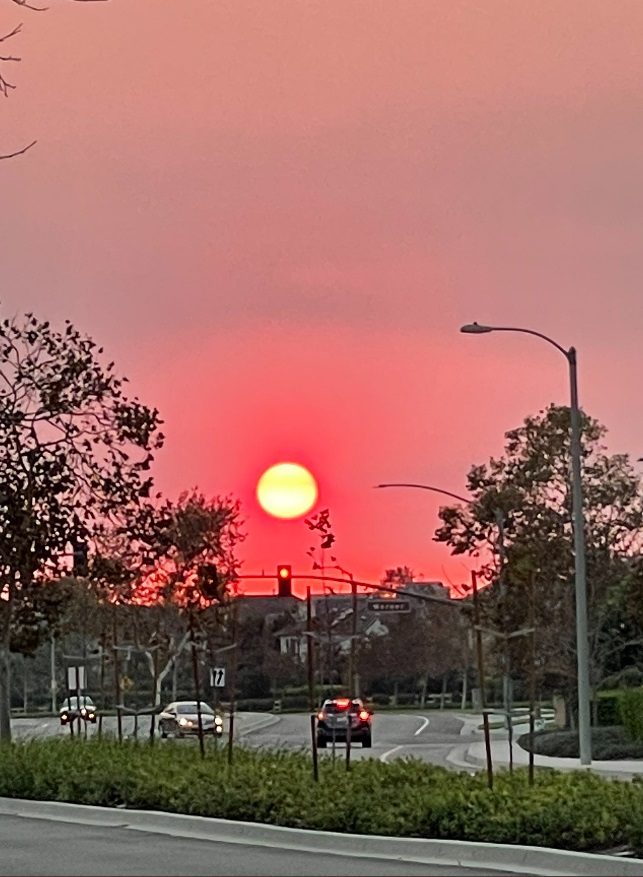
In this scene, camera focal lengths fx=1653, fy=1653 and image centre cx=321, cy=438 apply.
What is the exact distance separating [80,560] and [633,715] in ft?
73.1

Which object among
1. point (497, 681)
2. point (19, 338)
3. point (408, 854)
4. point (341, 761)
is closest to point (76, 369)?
point (19, 338)

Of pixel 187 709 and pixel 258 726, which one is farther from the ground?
pixel 187 709

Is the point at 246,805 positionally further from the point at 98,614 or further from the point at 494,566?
the point at 98,614

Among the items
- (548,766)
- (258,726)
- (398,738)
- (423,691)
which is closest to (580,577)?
(548,766)

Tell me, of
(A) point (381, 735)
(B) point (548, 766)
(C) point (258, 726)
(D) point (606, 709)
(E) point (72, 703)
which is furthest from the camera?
(C) point (258, 726)

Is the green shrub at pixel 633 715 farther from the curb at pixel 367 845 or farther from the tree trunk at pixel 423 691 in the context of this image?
the tree trunk at pixel 423 691

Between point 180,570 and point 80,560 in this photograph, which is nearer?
point 80,560

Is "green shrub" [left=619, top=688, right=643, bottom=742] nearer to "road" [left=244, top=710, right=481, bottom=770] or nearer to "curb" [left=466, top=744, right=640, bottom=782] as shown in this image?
"curb" [left=466, top=744, right=640, bottom=782]

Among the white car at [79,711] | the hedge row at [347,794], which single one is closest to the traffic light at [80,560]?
the white car at [79,711]

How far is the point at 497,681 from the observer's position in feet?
300

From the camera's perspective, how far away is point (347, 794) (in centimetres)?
1870

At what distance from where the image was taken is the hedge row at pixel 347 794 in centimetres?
1614

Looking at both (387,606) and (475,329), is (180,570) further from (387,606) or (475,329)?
(475,329)

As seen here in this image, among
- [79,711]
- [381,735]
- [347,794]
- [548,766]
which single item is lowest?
[381,735]
